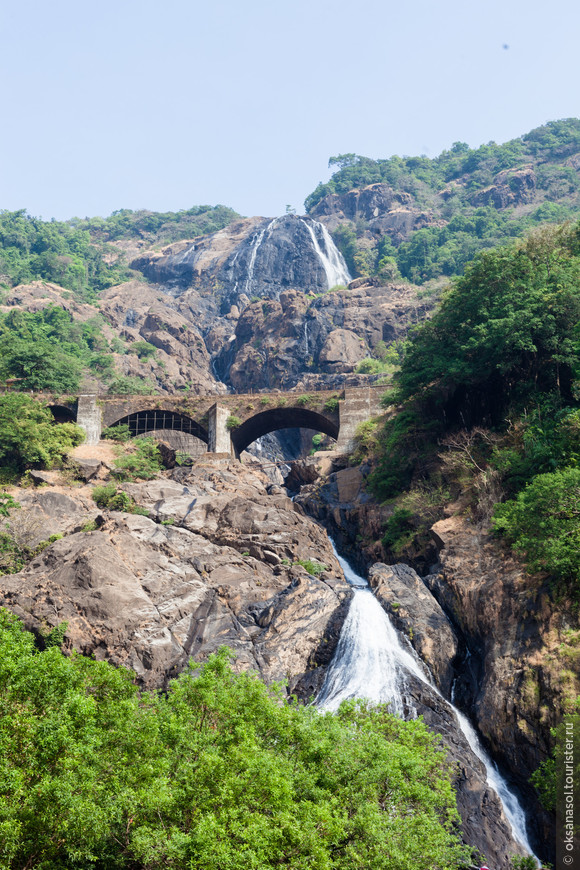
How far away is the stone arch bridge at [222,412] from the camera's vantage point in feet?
173

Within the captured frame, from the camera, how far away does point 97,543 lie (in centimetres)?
3117

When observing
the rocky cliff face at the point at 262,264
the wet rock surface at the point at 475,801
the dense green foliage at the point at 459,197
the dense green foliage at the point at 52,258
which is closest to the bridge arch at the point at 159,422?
the wet rock surface at the point at 475,801

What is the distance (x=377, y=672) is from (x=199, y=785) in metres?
12.4

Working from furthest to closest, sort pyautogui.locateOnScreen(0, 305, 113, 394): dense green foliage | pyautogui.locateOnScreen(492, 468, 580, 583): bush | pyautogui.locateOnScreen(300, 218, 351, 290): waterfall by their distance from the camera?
pyautogui.locateOnScreen(300, 218, 351, 290): waterfall < pyautogui.locateOnScreen(0, 305, 113, 394): dense green foliage < pyautogui.locateOnScreen(492, 468, 580, 583): bush

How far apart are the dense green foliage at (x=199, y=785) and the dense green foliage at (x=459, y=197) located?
243 feet

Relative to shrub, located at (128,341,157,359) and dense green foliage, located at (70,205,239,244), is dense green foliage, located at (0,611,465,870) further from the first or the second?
dense green foliage, located at (70,205,239,244)

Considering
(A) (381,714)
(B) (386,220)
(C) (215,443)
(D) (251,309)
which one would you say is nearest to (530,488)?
(A) (381,714)

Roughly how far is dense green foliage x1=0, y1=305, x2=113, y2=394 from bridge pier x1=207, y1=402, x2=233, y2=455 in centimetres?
1202

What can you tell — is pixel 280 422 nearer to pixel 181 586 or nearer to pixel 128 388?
pixel 128 388

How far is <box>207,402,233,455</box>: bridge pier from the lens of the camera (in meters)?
53.1

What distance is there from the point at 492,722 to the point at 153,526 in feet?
62.3

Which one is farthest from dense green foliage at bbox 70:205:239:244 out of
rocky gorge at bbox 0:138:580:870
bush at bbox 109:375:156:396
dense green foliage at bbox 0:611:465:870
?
dense green foliage at bbox 0:611:465:870

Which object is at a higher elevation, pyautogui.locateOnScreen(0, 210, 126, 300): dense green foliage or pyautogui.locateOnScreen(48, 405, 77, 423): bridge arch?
pyautogui.locateOnScreen(0, 210, 126, 300): dense green foliage

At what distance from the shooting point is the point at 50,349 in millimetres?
56875
